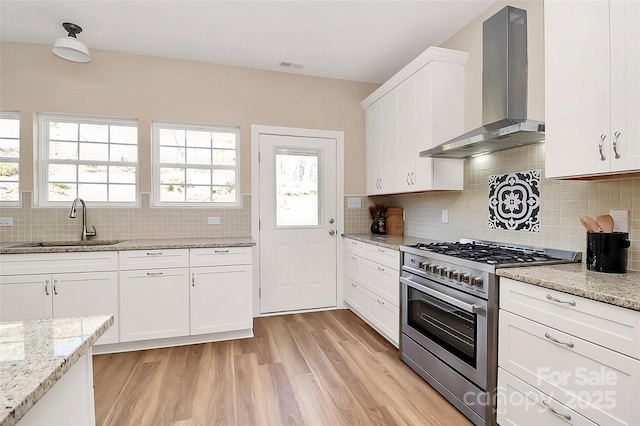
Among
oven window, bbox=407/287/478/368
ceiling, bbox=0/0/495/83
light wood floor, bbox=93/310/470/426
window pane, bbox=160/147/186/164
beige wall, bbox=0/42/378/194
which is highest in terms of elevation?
ceiling, bbox=0/0/495/83

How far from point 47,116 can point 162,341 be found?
2.45m

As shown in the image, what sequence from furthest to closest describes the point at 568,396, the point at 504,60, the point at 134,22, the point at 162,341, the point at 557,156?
the point at 162,341 < the point at 134,22 < the point at 504,60 < the point at 557,156 < the point at 568,396

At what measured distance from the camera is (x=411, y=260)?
8.04 feet

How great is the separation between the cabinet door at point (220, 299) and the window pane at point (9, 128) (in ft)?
7.23

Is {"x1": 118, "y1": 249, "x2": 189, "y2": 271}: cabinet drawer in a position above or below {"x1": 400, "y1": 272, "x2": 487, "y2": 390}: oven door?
above

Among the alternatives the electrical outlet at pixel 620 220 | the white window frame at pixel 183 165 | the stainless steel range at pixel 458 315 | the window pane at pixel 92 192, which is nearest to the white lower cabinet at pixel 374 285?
the stainless steel range at pixel 458 315

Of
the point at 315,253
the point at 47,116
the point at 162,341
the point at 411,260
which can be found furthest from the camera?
the point at 315,253

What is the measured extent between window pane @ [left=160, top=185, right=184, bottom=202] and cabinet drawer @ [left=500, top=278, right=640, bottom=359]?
3.08 m

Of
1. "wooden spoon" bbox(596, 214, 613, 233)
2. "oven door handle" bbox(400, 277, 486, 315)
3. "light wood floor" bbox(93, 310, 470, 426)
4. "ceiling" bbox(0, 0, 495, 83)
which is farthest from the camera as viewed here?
"ceiling" bbox(0, 0, 495, 83)

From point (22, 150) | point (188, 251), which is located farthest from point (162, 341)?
point (22, 150)

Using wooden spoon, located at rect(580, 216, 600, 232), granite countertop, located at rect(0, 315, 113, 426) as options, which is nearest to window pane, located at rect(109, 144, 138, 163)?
granite countertop, located at rect(0, 315, 113, 426)

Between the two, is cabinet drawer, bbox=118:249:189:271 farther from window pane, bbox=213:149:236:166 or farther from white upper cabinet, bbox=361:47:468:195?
white upper cabinet, bbox=361:47:468:195

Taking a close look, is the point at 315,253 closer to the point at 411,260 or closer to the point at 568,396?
the point at 411,260

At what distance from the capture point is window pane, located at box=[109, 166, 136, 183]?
3307mm
